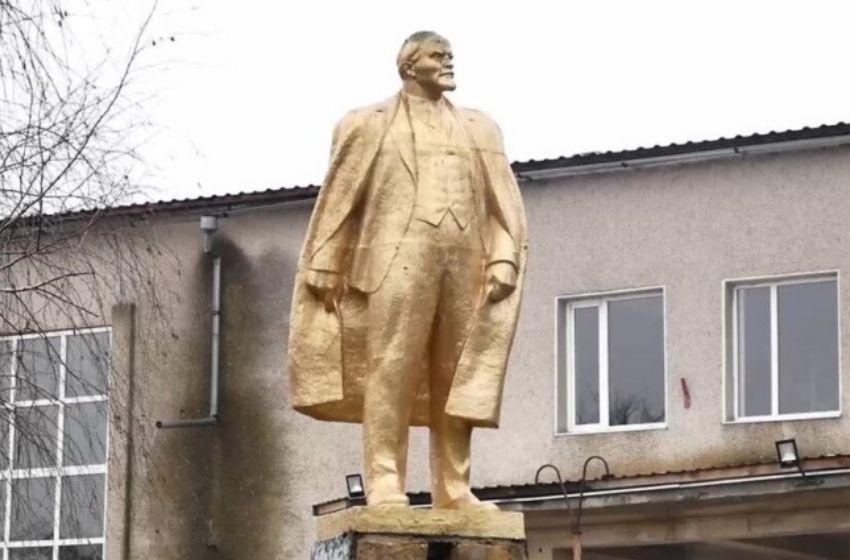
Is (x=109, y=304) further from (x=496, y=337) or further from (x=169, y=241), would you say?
(x=496, y=337)

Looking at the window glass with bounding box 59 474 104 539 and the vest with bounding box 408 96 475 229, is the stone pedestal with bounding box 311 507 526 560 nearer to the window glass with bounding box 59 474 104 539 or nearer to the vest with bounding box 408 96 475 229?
the vest with bounding box 408 96 475 229

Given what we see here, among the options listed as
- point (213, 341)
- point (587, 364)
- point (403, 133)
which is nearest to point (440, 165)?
point (403, 133)

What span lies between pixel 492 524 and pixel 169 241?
1572 cm

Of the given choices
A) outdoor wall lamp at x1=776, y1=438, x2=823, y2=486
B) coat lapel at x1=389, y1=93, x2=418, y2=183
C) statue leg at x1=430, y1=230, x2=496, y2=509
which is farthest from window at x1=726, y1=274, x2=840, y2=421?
coat lapel at x1=389, y1=93, x2=418, y2=183

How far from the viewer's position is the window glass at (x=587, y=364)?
1000 inches

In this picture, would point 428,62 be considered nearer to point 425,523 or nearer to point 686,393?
point 425,523

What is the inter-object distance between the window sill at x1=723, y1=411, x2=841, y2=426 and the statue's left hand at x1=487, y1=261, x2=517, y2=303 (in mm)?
11964

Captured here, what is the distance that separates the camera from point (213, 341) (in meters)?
27.7

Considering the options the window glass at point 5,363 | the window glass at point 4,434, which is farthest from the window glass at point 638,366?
the window glass at point 4,434

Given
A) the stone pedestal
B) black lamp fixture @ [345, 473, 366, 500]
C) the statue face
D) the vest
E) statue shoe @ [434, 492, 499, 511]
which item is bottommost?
the stone pedestal

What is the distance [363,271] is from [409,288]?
9.6 inches

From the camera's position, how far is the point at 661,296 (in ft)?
83.1

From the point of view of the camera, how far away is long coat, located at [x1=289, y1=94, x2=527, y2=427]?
1255 centimetres

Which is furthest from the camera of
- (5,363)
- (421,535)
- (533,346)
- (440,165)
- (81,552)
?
(81,552)
